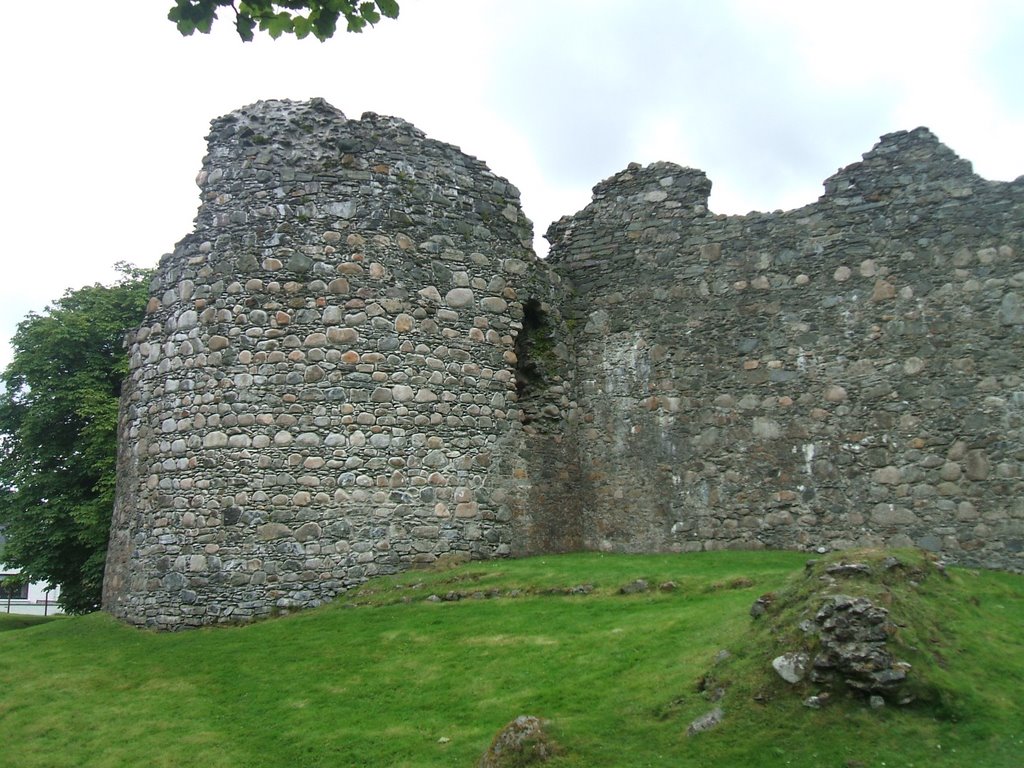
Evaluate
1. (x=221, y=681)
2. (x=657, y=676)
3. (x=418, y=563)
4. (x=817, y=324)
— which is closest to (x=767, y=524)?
(x=817, y=324)

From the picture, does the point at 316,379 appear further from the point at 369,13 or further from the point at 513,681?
the point at 369,13

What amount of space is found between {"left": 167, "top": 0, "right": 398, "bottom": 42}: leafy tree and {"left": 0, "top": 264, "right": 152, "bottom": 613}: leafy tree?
19.1m

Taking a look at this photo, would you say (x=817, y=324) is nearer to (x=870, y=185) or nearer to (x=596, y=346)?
(x=870, y=185)

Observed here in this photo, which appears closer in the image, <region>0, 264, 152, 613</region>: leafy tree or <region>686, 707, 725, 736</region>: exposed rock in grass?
<region>686, 707, 725, 736</region>: exposed rock in grass

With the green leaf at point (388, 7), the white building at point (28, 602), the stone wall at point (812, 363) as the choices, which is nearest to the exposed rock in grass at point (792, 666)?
the green leaf at point (388, 7)

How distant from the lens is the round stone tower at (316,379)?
45.9ft

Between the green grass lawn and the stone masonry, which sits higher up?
the stone masonry

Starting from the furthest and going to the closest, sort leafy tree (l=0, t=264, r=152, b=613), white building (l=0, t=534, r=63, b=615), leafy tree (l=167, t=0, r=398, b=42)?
white building (l=0, t=534, r=63, b=615), leafy tree (l=0, t=264, r=152, b=613), leafy tree (l=167, t=0, r=398, b=42)

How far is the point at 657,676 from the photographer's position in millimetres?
8648

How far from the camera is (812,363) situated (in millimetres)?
15180

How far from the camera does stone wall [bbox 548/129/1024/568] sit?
14.0m

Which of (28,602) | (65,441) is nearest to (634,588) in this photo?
(65,441)

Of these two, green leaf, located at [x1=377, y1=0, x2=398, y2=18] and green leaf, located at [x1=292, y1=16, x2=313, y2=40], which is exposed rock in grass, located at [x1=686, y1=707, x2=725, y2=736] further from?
green leaf, located at [x1=292, y1=16, x2=313, y2=40]

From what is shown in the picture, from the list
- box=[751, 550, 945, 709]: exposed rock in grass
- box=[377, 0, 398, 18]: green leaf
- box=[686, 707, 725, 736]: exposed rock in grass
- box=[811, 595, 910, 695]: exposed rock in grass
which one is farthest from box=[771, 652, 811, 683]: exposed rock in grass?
box=[377, 0, 398, 18]: green leaf
